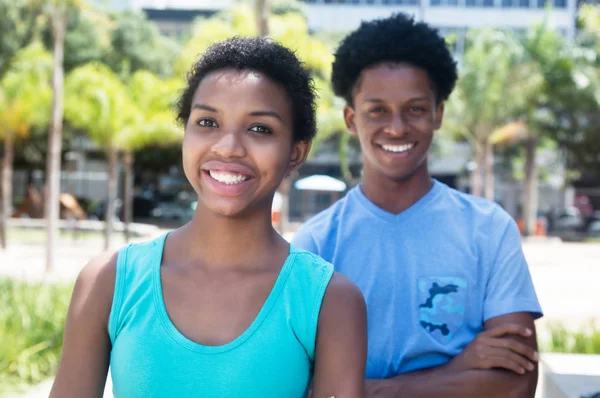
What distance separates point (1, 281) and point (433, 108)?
799 cm

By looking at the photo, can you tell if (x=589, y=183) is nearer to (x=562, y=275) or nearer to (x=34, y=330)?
(x=562, y=275)

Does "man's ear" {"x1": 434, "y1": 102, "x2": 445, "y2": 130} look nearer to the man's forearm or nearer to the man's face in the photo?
the man's face

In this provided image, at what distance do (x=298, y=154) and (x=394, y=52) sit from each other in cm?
91

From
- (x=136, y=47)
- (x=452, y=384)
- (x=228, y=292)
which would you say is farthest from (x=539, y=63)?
(x=228, y=292)

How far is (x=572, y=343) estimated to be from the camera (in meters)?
6.79

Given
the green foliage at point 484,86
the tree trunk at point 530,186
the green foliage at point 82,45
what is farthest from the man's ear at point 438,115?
the green foliage at point 82,45

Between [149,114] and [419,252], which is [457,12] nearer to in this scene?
[149,114]

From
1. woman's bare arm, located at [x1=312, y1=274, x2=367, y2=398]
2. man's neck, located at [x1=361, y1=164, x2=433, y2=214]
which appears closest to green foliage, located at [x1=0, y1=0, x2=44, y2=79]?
man's neck, located at [x1=361, y1=164, x2=433, y2=214]

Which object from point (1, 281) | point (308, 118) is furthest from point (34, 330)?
point (308, 118)

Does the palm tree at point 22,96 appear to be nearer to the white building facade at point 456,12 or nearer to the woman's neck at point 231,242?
the woman's neck at point 231,242

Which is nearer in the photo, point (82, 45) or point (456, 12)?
point (82, 45)

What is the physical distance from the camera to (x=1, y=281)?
920 cm

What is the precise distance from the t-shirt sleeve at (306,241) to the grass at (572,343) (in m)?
4.73

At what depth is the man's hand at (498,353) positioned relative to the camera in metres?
2.13
